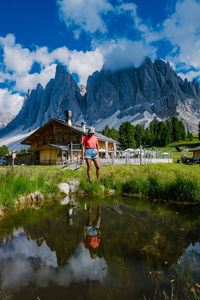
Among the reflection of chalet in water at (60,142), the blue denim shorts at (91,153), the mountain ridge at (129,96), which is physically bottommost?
the blue denim shorts at (91,153)

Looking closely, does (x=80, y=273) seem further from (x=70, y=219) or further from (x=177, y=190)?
(x=177, y=190)

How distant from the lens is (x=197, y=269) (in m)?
2.49

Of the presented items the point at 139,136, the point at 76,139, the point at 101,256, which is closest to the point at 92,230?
the point at 101,256

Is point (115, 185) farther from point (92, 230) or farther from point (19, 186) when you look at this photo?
point (92, 230)

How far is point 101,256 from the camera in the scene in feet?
9.35

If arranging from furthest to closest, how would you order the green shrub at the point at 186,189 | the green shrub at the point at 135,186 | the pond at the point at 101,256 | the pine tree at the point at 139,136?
the pine tree at the point at 139,136 < the green shrub at the point at 135,186 < the green shrub at the point at 186,189 < the pond at the point at 101,256

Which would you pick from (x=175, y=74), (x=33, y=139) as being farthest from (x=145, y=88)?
(x=33, y=139)

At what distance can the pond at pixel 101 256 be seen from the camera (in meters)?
2.17

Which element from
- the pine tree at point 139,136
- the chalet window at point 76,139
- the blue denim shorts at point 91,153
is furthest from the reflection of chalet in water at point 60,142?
the pine tree at point 139,136

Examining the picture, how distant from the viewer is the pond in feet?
7.12

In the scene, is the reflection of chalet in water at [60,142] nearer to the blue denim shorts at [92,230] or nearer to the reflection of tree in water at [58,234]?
the reflection of tree in water at [58,234]

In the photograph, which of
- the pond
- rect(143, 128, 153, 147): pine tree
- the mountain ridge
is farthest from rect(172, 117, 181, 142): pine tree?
the pond

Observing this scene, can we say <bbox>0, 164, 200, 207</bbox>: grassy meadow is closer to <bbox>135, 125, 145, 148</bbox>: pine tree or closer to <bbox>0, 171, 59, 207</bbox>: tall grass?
<bbox>0, 171, 59, 207</bbox>: tall grass

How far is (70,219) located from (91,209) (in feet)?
3.44
